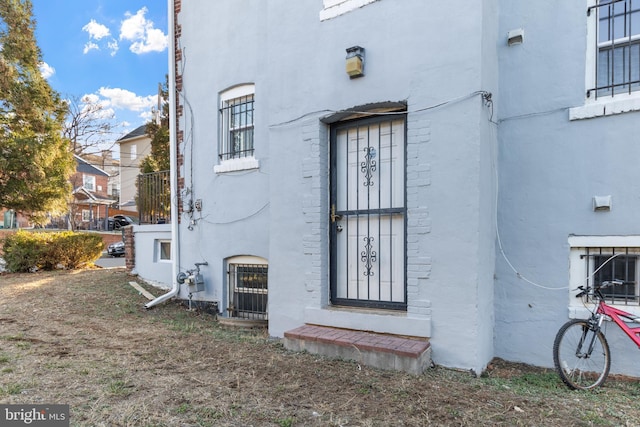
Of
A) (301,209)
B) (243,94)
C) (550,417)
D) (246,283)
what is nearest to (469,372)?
(550,417)

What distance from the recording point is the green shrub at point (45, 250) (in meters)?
9.58

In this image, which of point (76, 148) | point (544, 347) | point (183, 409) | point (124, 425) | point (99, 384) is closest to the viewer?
point (124, 425)

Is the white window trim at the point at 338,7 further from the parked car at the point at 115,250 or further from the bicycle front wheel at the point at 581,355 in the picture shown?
the parked car at the point at 115,250

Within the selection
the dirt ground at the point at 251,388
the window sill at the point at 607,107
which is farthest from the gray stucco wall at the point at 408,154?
the window sill at the point at 607,107

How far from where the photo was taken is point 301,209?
4.65 meters

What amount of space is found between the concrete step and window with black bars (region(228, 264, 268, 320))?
179cm

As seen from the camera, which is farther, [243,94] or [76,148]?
[76,148]

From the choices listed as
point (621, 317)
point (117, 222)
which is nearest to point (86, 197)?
point (117, 222)

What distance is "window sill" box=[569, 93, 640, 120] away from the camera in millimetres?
3658

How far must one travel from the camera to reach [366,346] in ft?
12.3

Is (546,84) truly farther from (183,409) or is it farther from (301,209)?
(183,409)

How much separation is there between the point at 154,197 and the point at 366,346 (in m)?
6.33

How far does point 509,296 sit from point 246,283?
3819 mm

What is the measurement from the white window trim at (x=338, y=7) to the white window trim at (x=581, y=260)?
3.28m
